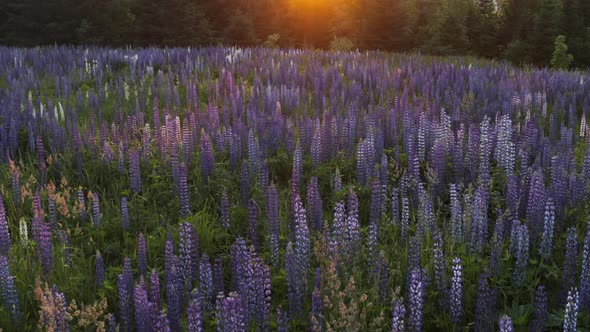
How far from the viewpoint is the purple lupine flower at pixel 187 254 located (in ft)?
12.4

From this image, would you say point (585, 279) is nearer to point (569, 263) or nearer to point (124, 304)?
point (569, 263)

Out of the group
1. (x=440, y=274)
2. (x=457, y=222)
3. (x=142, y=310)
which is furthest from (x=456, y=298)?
(x=142, y=310)

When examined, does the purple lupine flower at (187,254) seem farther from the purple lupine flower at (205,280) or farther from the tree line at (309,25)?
the tree line at (309,25)

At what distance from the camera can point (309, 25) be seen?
1162 inches

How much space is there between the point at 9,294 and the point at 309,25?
27.1 meters

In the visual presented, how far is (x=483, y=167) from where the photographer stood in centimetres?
529

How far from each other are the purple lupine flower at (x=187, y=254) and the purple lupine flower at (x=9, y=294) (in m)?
1.02

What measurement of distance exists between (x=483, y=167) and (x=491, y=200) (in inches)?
11.9

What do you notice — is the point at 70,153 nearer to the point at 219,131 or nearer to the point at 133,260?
the point at 219,131

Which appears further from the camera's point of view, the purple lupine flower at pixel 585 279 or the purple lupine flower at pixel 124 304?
the purple lupine flower at pixel 585 279

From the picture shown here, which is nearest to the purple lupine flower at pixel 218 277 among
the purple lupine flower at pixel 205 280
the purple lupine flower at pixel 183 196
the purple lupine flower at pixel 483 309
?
the purple lupine flower at pixel 205 280

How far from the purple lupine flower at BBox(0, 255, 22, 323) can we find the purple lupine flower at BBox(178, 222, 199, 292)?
1.02m

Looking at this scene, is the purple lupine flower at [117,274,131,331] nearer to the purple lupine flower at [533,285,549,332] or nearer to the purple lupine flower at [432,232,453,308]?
the purple lupine flower at [432,232,453,308]

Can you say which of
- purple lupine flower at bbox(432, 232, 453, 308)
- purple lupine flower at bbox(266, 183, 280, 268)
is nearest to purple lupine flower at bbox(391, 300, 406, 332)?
purple lupine flower at bbox(432, 232, 453, 308)
